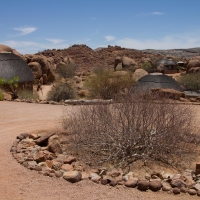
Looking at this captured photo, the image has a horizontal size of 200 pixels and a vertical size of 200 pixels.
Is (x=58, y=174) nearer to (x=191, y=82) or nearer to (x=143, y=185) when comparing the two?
(x=143, y=185)

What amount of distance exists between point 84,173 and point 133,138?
116 cm

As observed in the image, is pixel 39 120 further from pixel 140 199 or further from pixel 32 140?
pixel 140 199

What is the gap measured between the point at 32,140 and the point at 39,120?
2146 millimetres

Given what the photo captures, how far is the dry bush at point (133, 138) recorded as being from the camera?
18.8 ft

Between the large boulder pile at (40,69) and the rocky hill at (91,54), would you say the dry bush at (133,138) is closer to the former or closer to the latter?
the large boulder pile at (40,69)

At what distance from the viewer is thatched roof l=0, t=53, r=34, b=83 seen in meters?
17.7

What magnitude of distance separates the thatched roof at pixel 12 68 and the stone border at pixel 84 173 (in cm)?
1188

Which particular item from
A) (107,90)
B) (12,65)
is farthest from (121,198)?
(12,65)

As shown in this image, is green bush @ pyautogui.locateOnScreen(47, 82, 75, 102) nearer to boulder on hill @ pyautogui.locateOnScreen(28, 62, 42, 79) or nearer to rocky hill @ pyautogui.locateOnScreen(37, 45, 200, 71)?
boulder on hill @ pyautogui.locateOnScreen(28, 62, 42, 79)

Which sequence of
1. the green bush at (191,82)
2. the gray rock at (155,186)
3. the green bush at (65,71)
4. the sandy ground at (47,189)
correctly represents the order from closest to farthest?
the sandy ground at (47,189) < the gray rock at (155,186) < the green bush at (191,82) < the green bush at (65,71)

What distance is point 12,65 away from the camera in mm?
18219

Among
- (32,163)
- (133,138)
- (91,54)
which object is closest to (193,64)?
(91,54)

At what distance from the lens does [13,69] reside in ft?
59.6

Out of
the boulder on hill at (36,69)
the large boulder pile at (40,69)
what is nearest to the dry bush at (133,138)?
the large boulder pile at (40,69)
